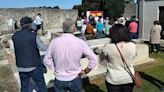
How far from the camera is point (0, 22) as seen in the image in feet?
105

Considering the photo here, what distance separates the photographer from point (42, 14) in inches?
1416

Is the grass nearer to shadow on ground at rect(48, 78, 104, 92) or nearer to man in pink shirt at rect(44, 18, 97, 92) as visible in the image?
shadow on ground at rect(48, 78, 104, 92)

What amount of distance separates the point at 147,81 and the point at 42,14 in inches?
1085

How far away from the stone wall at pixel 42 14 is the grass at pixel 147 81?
22.2 m

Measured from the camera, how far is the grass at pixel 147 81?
28.2ft

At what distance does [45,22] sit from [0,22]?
575cm

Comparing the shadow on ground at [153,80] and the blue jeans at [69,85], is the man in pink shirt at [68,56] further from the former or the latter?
the shadow on ground at [153,80]

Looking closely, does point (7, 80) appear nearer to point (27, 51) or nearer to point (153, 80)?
point (27, 51)

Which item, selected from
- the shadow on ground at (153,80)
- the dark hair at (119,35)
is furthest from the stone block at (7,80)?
the dark hair at (119,35)

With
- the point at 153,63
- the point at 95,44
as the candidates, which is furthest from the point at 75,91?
the point at 95,44

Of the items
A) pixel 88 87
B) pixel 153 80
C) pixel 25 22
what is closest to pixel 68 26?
pixel 25 22

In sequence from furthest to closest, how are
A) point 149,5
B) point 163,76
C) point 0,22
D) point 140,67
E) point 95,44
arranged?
point 0,22
point 149,5
point 95,44
point 140,67
point 163,76

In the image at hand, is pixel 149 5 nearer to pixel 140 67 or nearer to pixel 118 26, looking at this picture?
pixel 140 67

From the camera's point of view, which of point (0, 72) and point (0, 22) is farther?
point (0, 22)
